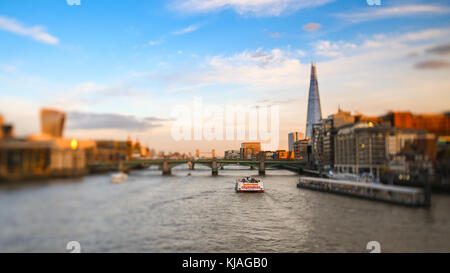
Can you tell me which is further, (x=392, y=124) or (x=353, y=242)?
(x=353, y=242)

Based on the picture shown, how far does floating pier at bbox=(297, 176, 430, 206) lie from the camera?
406 inches

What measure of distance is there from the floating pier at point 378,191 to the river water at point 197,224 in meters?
0.36

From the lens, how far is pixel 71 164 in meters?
5.48

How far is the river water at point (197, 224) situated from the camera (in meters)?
5.27

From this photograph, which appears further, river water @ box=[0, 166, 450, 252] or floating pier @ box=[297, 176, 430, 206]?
floating pier @ box=[297, 176, 430, 206]

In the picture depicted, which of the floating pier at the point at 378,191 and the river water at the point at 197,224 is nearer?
the river water at the point at 197,224

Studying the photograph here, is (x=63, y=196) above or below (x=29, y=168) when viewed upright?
below

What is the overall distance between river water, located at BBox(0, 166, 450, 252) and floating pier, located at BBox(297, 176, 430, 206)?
0.36 m

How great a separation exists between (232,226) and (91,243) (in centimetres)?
507

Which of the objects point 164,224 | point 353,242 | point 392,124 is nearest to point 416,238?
point 353,242

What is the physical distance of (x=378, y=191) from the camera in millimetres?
14898

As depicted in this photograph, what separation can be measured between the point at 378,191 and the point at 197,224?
9408mm

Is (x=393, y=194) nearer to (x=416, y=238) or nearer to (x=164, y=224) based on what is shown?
(x=416, y=238)
